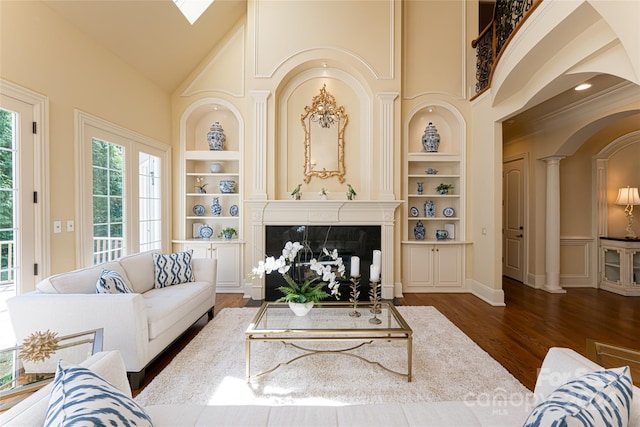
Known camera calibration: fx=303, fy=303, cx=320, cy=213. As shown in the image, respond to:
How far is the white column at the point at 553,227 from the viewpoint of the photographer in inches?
193

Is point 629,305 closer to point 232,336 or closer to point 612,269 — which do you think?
point 612,269

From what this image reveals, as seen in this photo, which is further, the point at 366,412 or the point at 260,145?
the point at 260,145

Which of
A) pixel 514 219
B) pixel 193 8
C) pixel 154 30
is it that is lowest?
pixel 514 219

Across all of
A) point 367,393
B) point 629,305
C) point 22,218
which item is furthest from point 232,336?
point 629,305

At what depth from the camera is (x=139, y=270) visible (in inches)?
122

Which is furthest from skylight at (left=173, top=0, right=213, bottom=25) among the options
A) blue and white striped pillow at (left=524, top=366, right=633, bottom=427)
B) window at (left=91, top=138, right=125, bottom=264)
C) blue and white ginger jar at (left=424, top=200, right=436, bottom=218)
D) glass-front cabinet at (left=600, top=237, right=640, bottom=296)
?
glass-front cabinet at (left=600, top=237, right=640, bottom=296)

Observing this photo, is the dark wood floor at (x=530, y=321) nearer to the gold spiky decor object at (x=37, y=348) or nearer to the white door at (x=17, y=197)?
the gold spiky decor object at (x=37, y=348)

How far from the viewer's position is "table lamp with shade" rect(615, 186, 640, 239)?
15.4 ft

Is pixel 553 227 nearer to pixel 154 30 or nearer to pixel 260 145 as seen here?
pixel 260 145

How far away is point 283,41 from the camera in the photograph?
452 centimetres

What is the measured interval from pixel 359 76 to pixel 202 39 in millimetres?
2357

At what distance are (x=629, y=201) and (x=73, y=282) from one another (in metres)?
7.16

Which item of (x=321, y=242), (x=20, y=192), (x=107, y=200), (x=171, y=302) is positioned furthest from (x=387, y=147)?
(x=20, y=192)

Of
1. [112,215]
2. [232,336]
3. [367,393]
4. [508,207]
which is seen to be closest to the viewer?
[367,393]
